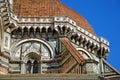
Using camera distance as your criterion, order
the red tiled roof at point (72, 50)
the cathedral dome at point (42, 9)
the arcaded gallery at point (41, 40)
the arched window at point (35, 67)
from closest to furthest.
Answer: the red tiled roof at point (72, 50) < the arcaded gallery at point (41, 40) < the arched window at point (35, 67) < the cathedral dome at point (42, 9)

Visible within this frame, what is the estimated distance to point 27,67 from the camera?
1014 inches

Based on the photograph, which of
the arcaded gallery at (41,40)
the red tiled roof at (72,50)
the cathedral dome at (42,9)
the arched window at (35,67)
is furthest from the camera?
the cathedral dome at (42,9)

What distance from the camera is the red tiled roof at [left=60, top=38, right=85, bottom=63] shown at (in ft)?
72.6

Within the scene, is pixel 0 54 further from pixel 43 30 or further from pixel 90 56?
pixel 90 56

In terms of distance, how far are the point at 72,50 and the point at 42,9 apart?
5070 mm

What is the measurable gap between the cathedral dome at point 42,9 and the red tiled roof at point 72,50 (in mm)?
2626

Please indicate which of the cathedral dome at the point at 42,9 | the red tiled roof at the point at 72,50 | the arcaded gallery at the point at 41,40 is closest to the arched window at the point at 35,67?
the arcaded gallery at the point at 41,40

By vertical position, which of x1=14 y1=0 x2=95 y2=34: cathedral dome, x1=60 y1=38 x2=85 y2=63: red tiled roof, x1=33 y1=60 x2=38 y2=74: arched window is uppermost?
x1=14 y1=0 x2=95 y2=34: cathedral dome

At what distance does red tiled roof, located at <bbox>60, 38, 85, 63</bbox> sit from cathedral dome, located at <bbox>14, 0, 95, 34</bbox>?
2.63 metres

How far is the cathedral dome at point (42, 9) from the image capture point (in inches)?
1086

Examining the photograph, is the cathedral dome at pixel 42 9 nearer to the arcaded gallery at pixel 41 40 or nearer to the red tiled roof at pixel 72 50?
the arcaded gallery at pixel 41 40

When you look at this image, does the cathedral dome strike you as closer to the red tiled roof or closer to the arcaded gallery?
the arcaded gallery

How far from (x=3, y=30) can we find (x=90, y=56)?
601 cm

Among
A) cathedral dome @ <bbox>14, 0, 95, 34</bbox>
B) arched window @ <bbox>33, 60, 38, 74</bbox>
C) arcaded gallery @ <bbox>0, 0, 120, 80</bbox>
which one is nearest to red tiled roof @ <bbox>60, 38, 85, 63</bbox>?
arcaded gallery @ <bbox>0, 0, 120, 80</bbox>
